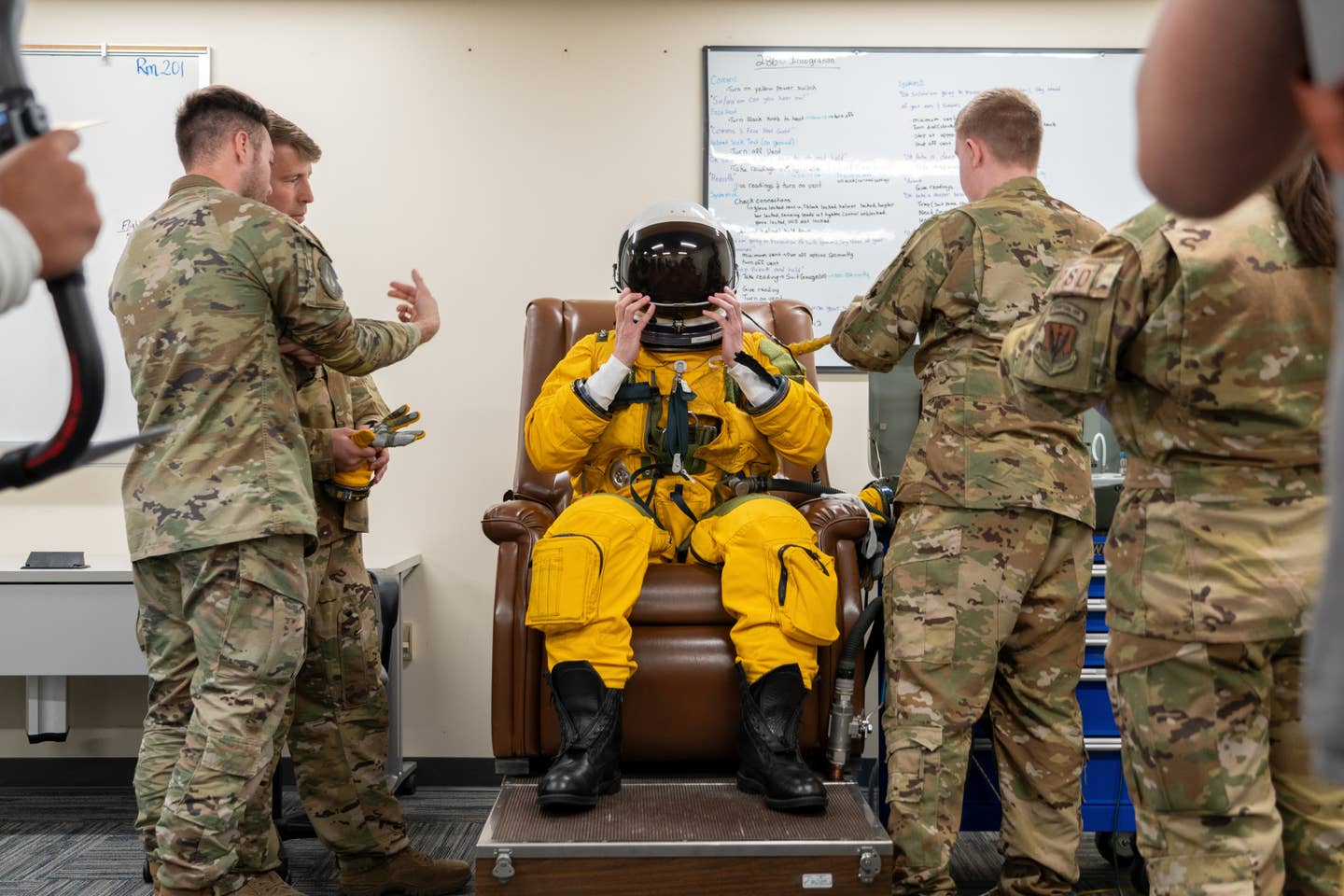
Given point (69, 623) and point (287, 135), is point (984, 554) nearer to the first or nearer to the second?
point (287, 135)

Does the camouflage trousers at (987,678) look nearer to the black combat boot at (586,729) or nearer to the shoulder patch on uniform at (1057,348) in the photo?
the black combat boot at (586,729)

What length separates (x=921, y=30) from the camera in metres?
3.49

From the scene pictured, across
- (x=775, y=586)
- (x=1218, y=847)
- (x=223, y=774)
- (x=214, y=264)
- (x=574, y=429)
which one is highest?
(x=214, y=264)

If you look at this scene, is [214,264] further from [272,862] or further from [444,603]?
[444,603]

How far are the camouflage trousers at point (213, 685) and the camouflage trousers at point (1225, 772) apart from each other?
4.85 ft

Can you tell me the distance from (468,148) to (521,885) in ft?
8.03

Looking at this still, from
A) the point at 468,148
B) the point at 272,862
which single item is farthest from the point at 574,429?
the point at 468,148

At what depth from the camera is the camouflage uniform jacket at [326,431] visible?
2.41 meters

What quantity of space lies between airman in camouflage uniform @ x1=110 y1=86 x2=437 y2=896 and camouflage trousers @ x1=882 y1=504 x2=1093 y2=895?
1213 millimetres

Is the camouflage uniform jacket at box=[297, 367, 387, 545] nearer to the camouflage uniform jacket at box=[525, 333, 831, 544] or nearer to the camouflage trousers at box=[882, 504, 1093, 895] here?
the camouflage uniform jacket at box=[525, 333, 831, 544]

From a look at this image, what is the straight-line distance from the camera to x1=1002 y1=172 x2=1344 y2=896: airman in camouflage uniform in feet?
4.17

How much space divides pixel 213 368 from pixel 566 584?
31.1 inches

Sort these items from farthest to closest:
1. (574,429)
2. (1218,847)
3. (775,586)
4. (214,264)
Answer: (574,429) < (775,586) < (214,264) < (1218,847)

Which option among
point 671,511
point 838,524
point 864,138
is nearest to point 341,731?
point 671,511
